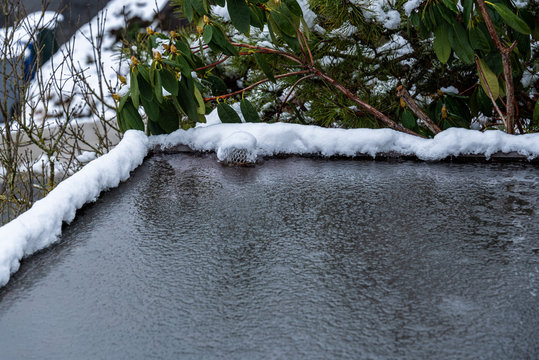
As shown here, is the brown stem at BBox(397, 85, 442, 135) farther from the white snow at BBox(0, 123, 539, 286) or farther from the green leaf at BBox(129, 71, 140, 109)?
the green leaf at BBox(129, 71, 140, 109)

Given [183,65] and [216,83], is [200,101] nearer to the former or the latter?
[183,65]

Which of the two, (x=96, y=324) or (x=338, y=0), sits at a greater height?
(x=338, y=0)

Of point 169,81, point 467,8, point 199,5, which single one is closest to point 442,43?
point 467,8

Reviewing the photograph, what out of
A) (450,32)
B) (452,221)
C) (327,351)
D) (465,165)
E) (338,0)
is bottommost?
(327,351)

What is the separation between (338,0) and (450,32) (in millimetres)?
679

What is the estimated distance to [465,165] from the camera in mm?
2012

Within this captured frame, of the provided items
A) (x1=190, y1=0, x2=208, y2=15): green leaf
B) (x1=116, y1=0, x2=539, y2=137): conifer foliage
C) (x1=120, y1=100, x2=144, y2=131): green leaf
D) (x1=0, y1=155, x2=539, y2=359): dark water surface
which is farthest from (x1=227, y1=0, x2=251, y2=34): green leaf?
(x1=0, y1=155, x2=539, y2=359): dark water surface

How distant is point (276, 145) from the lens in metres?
2.20

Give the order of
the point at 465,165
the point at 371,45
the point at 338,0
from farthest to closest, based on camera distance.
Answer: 1. the point at 371,45
2. the point at 338,0
3. the point at 465,165

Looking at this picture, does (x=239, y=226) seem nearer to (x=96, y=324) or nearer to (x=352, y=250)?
(x=352, y=250)

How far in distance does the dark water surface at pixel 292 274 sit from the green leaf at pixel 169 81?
0.51 m

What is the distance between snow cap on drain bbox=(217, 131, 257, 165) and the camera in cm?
209

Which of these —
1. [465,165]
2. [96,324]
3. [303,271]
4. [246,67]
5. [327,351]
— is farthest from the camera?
[246,67]

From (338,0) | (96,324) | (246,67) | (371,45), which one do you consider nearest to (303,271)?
(96,324)
